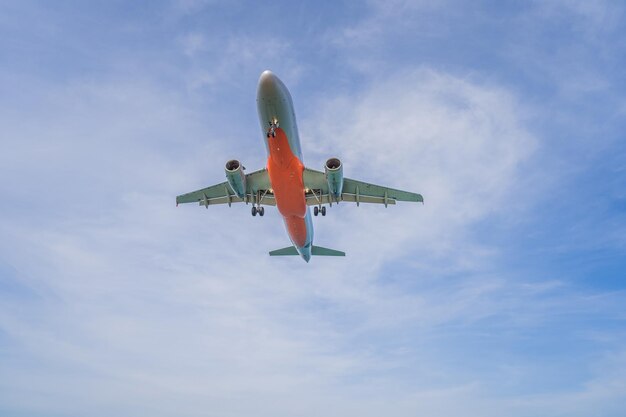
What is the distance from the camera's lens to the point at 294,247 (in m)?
48.7

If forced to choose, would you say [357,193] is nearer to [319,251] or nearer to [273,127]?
[319,251]

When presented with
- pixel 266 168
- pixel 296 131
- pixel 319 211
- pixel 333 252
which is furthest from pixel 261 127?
pixel 333 252

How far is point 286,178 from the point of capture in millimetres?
37094

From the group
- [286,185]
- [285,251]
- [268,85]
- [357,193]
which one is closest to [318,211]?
[357,193]

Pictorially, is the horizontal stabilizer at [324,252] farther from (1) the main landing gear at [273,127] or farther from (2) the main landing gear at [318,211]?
(1) the main landing gear at [273,127]

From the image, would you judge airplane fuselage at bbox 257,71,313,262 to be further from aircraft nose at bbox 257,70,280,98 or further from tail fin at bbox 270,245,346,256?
tail fin at bbox 270,245,346,256

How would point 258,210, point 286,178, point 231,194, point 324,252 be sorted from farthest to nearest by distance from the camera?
point 324,252
point 231,194
point 258,210
point 286,178

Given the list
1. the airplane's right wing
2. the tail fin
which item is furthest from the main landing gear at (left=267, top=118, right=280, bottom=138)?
the tail fin

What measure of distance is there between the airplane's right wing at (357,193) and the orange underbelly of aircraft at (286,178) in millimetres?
2316

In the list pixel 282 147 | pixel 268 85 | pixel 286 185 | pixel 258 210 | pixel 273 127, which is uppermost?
pixel 268 85

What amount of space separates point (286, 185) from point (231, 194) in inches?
345

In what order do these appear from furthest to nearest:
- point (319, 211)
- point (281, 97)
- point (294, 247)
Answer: point (294, 247) < point (319, 211) < point (281, 97)

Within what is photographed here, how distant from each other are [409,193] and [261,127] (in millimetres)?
13038

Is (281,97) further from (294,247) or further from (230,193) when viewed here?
(294,247)
